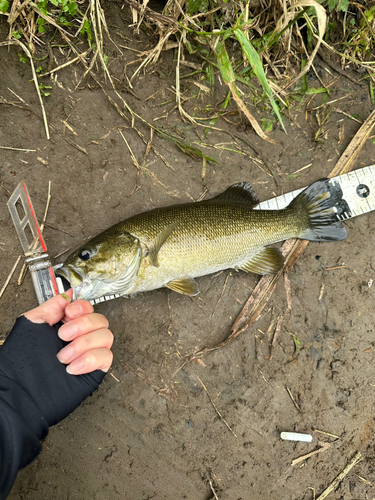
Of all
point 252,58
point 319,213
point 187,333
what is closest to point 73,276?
point 187,333

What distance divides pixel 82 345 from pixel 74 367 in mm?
185

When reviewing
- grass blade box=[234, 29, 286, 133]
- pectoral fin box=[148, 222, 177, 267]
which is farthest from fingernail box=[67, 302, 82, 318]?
grass blade box=[234, 29, 286, 133]

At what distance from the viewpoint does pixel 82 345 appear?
2604 millimetres

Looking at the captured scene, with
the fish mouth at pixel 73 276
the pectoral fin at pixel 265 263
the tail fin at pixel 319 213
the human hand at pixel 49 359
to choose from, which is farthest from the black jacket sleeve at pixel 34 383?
the tail fin at pixel 319 213

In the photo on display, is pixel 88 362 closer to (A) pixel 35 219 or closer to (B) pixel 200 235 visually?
(B) pixel 200 235

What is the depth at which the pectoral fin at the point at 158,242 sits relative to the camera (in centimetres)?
305

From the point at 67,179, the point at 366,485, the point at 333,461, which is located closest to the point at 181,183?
the point at 67,179

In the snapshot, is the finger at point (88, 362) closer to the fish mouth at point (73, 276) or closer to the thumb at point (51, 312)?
the thumb at point (51, 312)

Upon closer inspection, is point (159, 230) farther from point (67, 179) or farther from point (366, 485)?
point (366, 485)

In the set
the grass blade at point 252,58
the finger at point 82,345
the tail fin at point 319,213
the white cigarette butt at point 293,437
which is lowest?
the white cigarette butt at point 293,437

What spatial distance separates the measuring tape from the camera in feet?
10.8

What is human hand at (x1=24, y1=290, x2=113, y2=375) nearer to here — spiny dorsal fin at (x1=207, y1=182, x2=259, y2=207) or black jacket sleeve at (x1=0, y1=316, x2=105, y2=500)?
black jacket sleeve at (x1=0, y1=316, x2=105, y2=500)

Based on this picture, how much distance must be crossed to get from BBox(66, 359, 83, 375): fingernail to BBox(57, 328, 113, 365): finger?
32mm

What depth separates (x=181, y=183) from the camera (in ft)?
12.1
